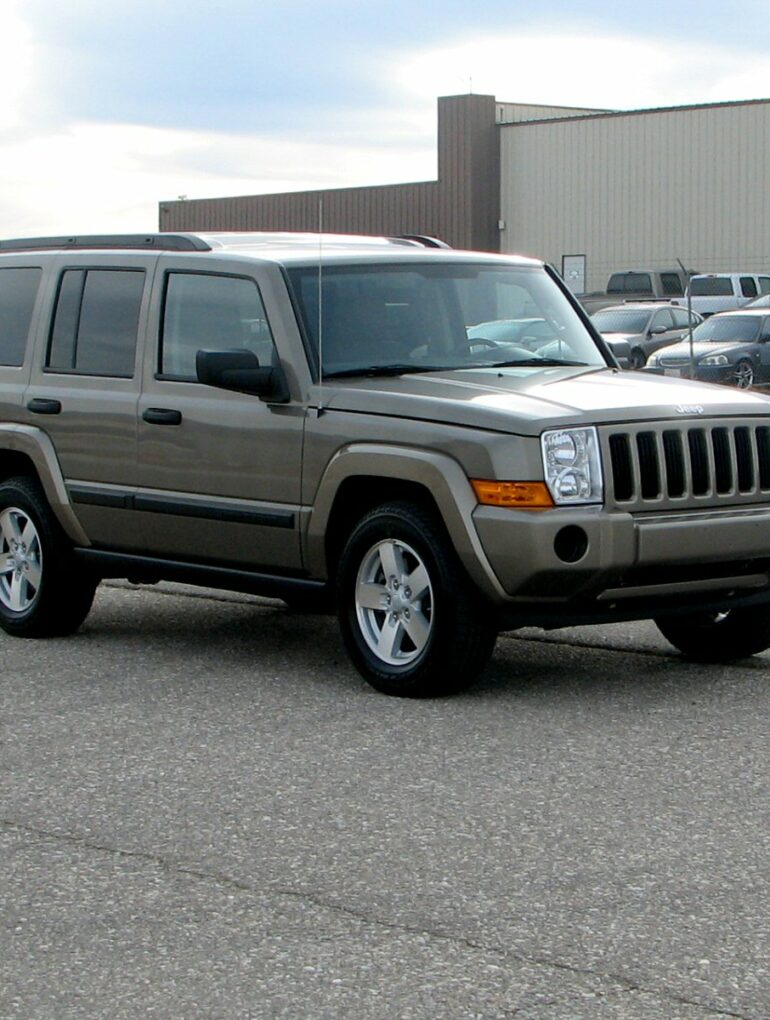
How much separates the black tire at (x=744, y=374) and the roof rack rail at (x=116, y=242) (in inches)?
873

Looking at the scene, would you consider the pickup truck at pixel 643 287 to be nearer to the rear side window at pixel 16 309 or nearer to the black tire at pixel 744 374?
the black tire at pixel 744 374

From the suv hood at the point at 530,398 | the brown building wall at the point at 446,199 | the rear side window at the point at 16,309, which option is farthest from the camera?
the brown building wall at the point at 446,199

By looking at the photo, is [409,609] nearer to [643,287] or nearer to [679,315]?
[679,315]

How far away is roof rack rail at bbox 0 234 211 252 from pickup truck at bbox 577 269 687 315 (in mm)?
34654

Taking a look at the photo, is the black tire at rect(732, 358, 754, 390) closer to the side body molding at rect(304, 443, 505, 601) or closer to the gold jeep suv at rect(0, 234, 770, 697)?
the gold jeep suv at rect(0, 234, 770, 697)

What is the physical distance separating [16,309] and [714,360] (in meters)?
22.6

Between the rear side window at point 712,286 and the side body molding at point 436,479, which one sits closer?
the side body molding at point 436,479

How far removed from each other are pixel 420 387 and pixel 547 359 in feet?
3.36

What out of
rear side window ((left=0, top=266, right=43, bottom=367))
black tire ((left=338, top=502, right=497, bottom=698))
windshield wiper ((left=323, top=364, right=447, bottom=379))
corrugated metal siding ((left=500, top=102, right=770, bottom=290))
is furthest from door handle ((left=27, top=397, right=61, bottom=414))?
corrugated metal siding ((left=500, top=102, right=770, bottom=290))

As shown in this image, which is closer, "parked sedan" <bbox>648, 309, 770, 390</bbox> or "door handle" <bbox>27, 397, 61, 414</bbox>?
"door handle" <bbox>27, 397, 61, 414</bbox>

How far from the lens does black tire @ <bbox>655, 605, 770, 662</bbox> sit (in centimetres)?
835

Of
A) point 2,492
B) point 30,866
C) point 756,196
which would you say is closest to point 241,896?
point 30,866

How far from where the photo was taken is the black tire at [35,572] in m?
9.23

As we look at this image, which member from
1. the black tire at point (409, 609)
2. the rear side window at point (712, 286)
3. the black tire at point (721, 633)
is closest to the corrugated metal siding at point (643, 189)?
the rear side window at point (712, 286)
